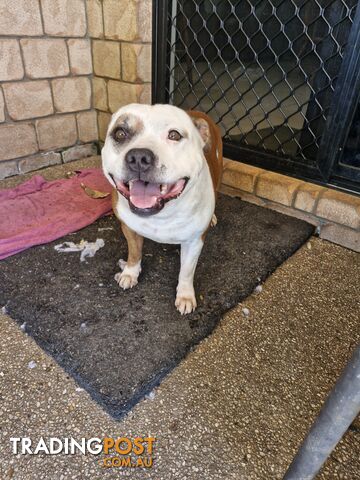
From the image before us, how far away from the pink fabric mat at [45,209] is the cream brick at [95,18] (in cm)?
111

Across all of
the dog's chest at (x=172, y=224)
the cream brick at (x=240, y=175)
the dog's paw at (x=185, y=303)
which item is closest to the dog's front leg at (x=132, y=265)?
the dog's chest at (x=172, y=224)

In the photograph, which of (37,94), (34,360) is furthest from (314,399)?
(37,94)

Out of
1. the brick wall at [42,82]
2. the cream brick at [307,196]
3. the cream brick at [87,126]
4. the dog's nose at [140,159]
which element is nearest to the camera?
the dog's nose at [140,159]

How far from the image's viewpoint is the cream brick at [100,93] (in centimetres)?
296

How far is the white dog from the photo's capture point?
49.2 inches

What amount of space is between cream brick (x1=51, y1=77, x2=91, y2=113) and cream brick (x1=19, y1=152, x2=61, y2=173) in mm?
376

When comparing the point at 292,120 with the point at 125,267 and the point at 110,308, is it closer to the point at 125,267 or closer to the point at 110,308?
the point at 125,267

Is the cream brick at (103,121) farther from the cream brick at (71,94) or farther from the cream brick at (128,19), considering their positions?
the cream brick at (128,19)

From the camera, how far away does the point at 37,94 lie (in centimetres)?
273

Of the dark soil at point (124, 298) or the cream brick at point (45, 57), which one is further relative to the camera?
the cream brick at point (45, 57)

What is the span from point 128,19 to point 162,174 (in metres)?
1.86

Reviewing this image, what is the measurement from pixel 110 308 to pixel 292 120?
6.02 ft

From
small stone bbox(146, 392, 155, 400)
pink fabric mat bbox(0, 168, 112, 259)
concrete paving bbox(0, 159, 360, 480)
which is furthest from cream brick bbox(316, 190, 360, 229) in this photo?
small stone bbox(146, 392, 155, 400)

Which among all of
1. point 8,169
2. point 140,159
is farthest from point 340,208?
point 8,169
